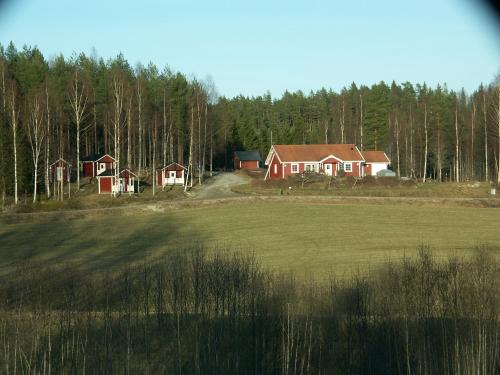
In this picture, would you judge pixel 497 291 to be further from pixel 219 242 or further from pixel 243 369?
pixel 219 242

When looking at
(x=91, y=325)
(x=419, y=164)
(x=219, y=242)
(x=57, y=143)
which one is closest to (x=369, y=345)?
(x=91, y=325)

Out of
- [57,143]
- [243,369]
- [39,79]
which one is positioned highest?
[39,79]

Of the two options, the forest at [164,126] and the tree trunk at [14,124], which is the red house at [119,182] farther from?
the tree trunk at [14,124]

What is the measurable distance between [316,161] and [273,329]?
48.0 metres

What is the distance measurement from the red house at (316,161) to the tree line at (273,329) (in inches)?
1765

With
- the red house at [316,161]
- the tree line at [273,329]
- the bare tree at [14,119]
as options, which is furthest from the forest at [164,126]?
the tree line at [273,329]

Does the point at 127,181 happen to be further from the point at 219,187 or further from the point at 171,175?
the point at 219,187

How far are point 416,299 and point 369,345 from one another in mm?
1648

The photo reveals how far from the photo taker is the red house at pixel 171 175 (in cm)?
5612

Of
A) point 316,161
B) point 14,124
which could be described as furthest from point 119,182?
point 316,161

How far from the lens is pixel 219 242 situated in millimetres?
29891

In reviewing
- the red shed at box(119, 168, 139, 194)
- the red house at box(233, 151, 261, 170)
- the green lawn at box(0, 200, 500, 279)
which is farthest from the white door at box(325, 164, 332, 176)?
the green lawn at box(0, 200, 500, 279)

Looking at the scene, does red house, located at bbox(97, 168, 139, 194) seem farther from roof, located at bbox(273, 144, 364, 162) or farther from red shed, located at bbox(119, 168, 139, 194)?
roof, located at bbox(273, 144, 364, 162)

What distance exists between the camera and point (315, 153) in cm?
6078
